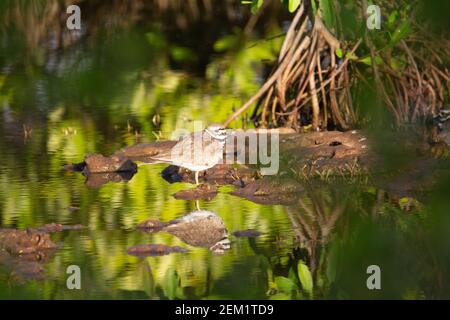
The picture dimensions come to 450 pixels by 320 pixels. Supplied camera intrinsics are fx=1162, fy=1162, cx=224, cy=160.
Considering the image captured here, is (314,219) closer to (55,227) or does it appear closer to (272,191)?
(272,191)

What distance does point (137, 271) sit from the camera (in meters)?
5.68

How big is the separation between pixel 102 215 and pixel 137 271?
1133mm

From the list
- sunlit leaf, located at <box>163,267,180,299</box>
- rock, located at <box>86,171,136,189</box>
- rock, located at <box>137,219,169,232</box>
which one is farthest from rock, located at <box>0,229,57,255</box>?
rock, located at <box>86,171,136,189</box>

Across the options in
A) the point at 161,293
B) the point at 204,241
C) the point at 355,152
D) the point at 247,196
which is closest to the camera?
the point at 161,293

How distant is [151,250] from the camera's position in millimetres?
5988

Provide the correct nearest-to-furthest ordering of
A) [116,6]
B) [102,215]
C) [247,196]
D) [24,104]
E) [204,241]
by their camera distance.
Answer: [204,241] < [102,215] < [247,196] < [24,104] < [116,6]

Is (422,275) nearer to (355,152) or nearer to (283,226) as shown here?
(283,226)

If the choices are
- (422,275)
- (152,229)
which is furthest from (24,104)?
(422,275)

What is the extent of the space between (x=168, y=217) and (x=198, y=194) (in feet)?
1.77

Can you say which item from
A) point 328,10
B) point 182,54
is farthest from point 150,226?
point 182,54

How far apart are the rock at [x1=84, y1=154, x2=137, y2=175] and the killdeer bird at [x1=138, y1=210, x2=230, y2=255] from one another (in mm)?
1432

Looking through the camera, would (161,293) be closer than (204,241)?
Yes

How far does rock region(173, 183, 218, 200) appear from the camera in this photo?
23.5ft

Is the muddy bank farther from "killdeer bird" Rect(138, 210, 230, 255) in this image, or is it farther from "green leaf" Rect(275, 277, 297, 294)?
"green leaf" Rect(275, 277, 297, 294)
